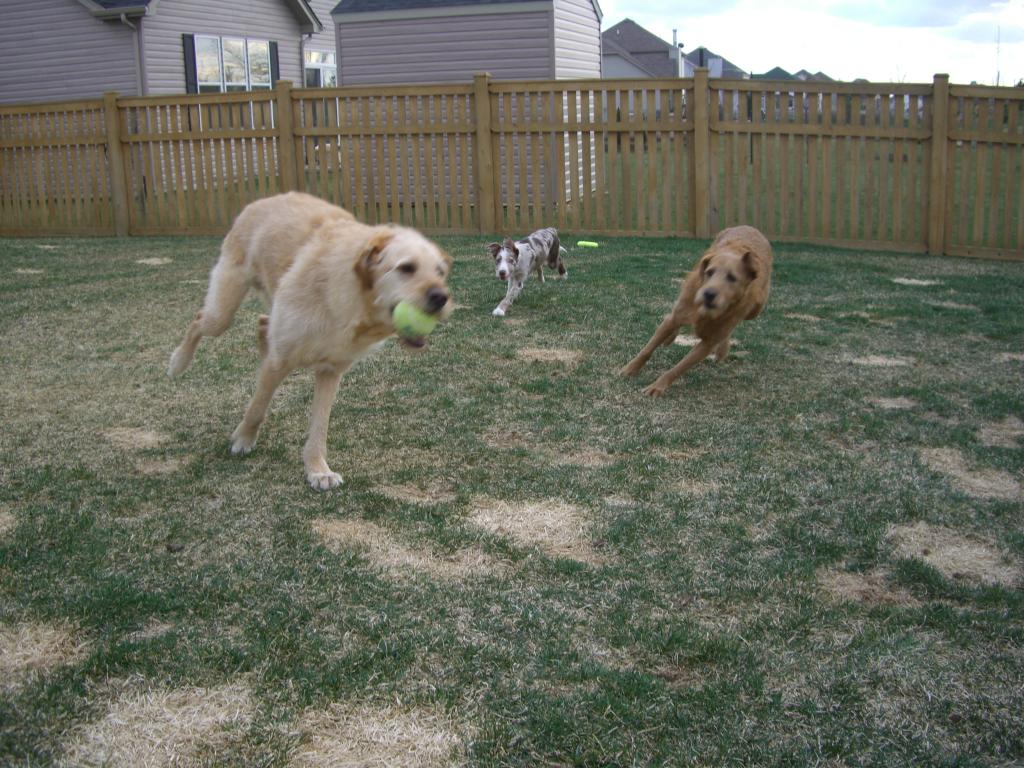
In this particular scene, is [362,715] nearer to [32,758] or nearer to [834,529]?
[32,758]

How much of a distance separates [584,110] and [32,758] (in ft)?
33.6

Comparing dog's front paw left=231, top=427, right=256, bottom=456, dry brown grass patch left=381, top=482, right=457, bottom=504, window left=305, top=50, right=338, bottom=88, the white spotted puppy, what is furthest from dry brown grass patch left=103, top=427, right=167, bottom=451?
Answer: window left=305, top=50, right=338, bottom=88

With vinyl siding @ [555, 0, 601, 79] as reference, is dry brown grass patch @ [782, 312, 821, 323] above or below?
below

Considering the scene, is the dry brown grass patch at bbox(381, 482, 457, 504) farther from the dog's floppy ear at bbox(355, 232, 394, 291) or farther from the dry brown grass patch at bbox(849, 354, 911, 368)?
the dry brown grass patch at bbox(849, 354, 911, 368)

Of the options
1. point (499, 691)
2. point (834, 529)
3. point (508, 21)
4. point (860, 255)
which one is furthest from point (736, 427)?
point (508, 21)

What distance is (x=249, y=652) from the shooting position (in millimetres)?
2660

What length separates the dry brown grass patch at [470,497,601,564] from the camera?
11.2 ft

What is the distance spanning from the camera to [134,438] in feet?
15.0

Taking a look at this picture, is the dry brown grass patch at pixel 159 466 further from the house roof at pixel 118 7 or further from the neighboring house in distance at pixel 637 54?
the neighboring house in distance at pixel 637 54

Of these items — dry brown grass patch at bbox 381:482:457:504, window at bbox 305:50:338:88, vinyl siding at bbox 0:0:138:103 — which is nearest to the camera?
dry brown grass patch at bbox 381:482:457:504

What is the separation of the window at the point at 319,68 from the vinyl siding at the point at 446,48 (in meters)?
6.82

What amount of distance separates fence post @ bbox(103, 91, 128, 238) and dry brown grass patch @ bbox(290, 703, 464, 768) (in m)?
11.9

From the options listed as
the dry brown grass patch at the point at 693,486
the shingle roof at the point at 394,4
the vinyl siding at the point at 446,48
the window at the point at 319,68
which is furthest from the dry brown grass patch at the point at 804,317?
the window at the point at 319,68

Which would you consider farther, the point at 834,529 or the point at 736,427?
the point at 736,427
